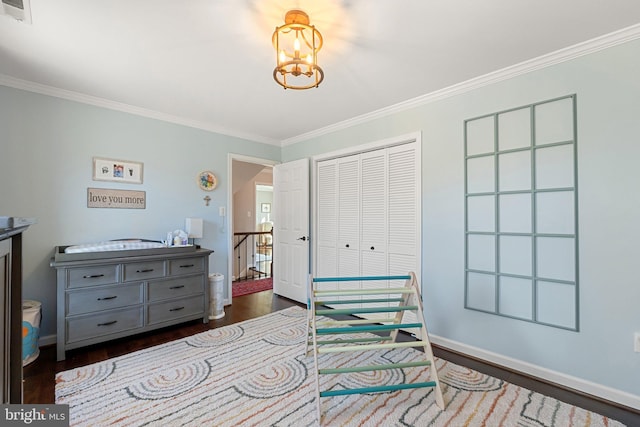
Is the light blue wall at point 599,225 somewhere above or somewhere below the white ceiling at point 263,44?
below

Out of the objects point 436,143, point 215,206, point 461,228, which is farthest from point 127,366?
point 436,143

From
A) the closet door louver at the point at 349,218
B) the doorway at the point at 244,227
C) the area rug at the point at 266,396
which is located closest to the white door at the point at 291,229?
the doorway at the point at 244,227

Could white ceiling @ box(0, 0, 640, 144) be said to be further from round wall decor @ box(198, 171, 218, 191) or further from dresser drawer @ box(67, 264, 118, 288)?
dresser drawer @ box(67, 264, 118, 288)

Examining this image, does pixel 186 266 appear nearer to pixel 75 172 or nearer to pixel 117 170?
pixel 117 170

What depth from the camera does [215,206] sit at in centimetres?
371

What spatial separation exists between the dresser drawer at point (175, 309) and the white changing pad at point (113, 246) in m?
0.59

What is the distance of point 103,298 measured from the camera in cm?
251

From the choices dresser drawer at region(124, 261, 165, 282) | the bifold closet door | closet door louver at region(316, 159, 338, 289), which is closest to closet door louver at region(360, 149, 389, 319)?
the bifold closet door

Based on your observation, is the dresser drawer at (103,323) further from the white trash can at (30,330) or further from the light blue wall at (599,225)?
the light blue wall at (599,225)

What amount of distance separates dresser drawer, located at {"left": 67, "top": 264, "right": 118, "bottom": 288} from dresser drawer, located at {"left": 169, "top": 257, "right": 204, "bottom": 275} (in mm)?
479

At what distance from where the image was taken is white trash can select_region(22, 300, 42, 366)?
222cm

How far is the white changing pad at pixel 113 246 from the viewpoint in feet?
8.25

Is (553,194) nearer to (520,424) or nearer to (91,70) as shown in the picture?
(520,424)

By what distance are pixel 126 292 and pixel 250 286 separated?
2391 mm
